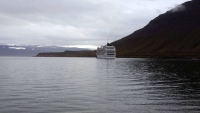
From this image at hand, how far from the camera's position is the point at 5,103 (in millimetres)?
23828

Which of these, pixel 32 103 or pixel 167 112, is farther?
pixel 32 103

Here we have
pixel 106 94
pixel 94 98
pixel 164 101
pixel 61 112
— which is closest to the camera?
pixel 61 112

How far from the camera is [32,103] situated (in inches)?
936

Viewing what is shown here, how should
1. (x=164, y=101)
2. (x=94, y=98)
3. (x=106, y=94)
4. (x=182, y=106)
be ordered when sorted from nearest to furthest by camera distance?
1. (x=182, y=106)
2. (x=164, y=101)
3. (x=94, y=98)
4. (x=106, y=94)

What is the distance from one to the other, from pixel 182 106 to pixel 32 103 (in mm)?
12548

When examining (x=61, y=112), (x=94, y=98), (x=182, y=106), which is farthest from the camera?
(x=94, y=98)

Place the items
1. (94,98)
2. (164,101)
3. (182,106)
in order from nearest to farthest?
(182,106) → (164,101) → (94,98)

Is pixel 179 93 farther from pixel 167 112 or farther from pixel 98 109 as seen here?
pixel 98 109

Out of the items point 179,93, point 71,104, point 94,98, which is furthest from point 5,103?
point 179,93

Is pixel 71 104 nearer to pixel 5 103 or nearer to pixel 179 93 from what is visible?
pixel 5 103

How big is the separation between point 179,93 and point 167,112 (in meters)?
10.1

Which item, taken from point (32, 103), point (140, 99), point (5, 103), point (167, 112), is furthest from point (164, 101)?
point (5, 103)

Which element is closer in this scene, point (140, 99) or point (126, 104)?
point (126, 104)

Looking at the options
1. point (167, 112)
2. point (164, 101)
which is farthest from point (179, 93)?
point (167, 112)
